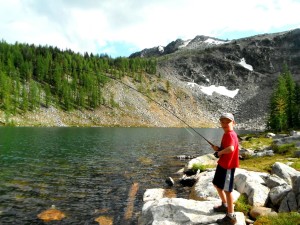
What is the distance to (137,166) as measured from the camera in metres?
31.7

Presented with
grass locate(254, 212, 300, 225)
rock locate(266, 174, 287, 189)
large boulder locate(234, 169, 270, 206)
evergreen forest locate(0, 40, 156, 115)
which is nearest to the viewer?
grass locate(254, 212, 300, 225)

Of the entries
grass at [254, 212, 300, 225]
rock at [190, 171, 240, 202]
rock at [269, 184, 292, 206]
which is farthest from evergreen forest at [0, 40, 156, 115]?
grass at [254, 212, 300, 225]

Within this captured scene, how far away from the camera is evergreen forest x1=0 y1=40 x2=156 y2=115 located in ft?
410

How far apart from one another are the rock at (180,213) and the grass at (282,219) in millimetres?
758

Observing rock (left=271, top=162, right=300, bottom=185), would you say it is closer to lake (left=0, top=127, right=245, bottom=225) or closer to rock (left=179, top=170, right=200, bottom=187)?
rock (left=179, top=170, right=200, bottom=187)

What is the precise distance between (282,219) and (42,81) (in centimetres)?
15935

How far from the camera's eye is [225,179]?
36.7 feet

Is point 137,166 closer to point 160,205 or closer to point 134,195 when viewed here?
point 134,195

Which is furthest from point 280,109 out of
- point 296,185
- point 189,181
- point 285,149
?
point 296,185

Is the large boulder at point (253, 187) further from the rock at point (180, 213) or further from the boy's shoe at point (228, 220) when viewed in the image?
the boy's shoe at point (228, 220)

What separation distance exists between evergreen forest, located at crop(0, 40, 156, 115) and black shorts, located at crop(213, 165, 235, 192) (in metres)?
115

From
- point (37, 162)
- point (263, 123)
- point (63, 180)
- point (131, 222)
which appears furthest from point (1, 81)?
point (263, 123)

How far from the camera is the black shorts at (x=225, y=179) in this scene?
1109 cm

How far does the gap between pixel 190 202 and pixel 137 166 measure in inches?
765
